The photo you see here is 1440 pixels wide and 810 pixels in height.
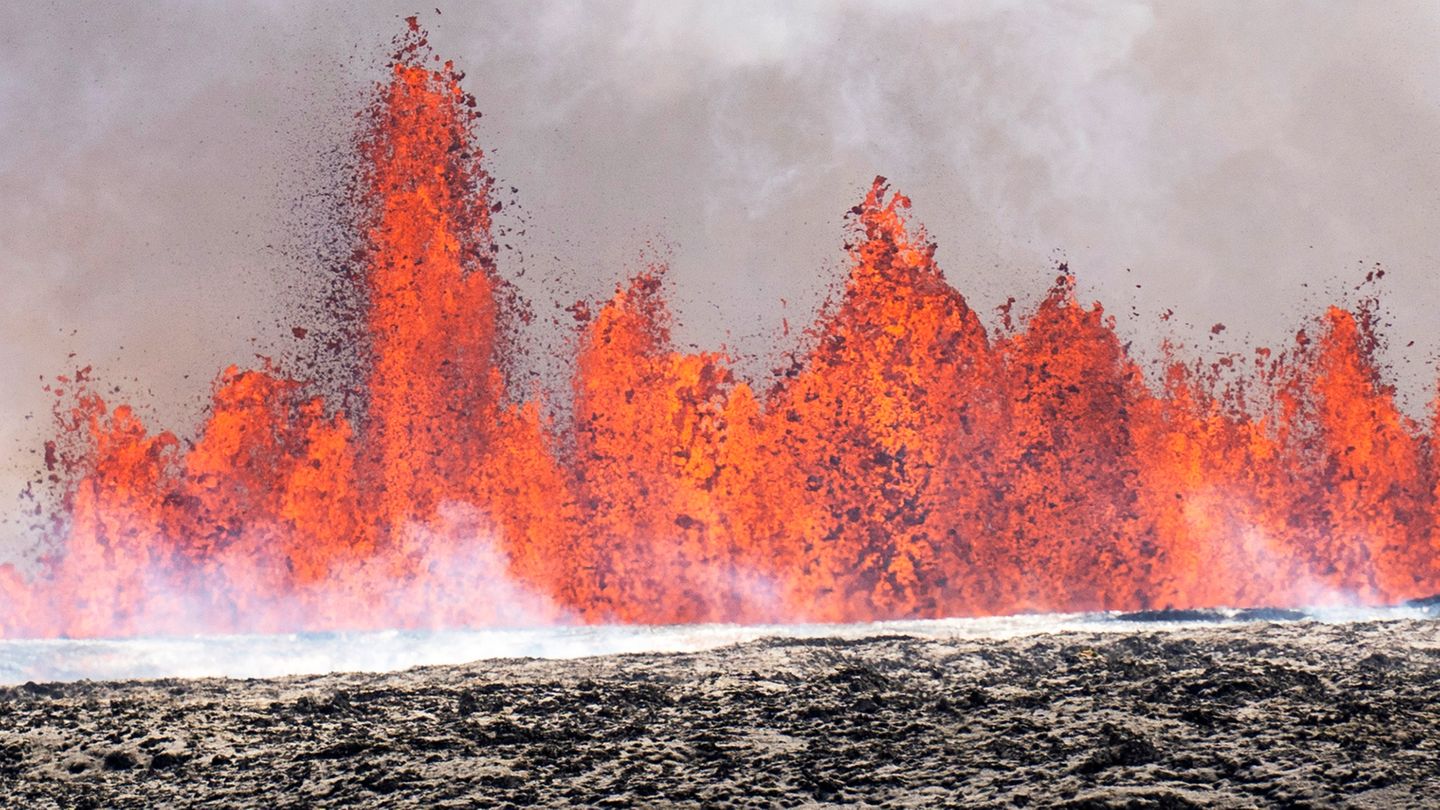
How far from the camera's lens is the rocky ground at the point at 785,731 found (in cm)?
632

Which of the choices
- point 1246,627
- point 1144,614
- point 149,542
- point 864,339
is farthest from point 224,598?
point 1246,627

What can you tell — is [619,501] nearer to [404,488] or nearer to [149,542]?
[404,488]

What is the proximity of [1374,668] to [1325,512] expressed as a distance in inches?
597

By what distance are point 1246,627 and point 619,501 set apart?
11364mm

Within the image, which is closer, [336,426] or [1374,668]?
[1374,668]

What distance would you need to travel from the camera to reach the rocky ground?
20.7 feet

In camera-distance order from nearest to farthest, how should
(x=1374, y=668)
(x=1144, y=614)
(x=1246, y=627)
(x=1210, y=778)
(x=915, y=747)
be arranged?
(x=1210, y=778), (x=915, y=747), (x=1374, y=668), (x=1246, y=627), (x=1144, y=614)

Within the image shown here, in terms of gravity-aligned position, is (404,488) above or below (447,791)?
above

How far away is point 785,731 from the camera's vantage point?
7281mm

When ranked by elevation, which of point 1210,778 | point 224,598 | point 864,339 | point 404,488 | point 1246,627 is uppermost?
point 864,339

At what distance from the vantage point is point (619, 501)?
67.2ft

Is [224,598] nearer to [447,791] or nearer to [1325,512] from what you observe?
[447,791]

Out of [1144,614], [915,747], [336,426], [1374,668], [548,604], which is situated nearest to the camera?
[915,747]

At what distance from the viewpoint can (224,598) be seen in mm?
20266
